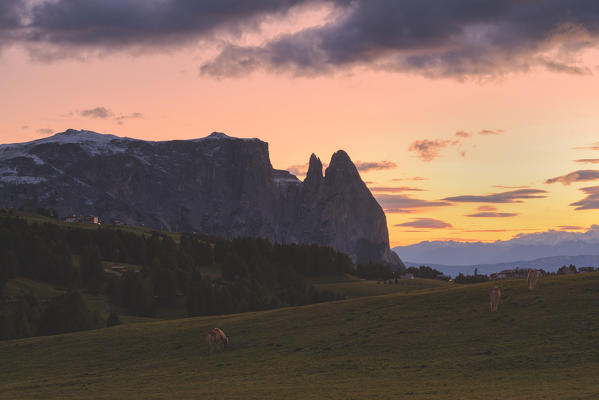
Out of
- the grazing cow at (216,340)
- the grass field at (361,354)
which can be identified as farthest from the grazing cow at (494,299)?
the grazing cow at (216,340)

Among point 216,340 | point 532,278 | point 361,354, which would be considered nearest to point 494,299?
point 532,278

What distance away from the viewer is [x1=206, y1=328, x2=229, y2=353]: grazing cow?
58.8 m

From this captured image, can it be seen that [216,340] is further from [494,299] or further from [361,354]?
[494,299]

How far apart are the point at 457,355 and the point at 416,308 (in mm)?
16228

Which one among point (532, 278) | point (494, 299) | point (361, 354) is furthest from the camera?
point (532, 278)

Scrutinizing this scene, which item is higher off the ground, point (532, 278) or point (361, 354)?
point (532, 278)

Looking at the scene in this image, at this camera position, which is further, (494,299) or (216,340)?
(216,340)

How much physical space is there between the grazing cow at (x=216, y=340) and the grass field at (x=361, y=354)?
125 centimetres

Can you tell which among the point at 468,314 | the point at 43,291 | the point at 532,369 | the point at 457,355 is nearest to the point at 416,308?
the point at 468,314

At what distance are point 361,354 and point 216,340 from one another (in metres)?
15.8

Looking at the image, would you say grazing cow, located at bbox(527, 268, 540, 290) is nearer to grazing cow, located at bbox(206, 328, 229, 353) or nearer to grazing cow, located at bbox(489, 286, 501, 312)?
grazing cow, located at bbox(489, 286, 501, 312)

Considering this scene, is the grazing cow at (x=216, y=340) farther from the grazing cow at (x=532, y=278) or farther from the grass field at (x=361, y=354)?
the grazing cow at (x=532, y=278)

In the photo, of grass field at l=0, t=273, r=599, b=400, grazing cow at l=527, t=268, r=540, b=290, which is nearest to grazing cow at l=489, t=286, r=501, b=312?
grass field at l=0, t=273, r=599, b=400

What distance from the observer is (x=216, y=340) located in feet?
194
